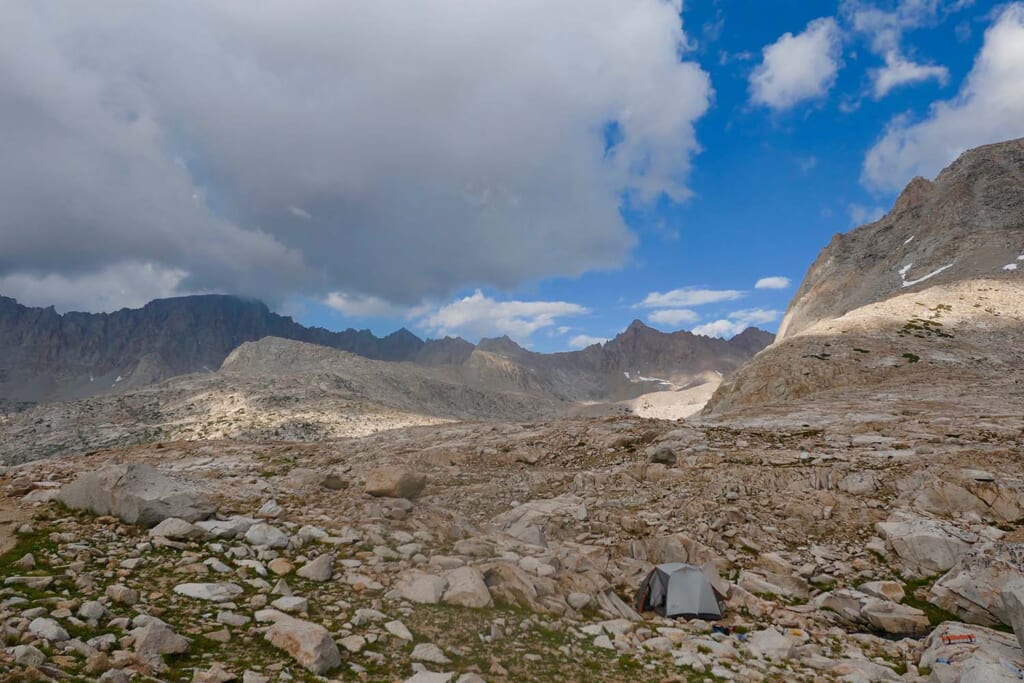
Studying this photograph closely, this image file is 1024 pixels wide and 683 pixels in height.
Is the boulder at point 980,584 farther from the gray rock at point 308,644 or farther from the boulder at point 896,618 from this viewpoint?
the gray rock at point 308,644

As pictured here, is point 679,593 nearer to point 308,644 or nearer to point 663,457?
point 308,644

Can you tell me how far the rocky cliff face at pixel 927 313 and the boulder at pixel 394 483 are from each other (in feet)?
72.7

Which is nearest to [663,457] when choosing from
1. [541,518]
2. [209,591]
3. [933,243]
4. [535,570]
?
[541,518]

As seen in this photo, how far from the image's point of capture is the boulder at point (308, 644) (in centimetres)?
590

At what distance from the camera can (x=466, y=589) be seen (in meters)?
8.45

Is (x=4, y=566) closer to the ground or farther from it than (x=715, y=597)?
farther from it

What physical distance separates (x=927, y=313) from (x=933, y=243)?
41.8 meters

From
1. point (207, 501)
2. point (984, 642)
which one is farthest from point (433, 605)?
point (984, 642)

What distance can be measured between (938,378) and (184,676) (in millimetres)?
40121

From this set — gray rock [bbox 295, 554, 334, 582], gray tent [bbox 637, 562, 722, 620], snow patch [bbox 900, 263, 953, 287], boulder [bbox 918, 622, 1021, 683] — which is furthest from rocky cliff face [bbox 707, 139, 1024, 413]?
gray rock [bbox 295, 554, 334, 582]

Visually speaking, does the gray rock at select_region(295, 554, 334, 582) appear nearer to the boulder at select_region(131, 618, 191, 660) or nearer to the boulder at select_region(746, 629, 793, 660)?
the boulder at select_region(131, 618, 191, 660)

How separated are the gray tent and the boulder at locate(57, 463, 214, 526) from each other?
886 cm

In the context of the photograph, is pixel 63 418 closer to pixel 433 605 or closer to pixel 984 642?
pixel 433 605

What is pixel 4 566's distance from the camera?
6.79 m
